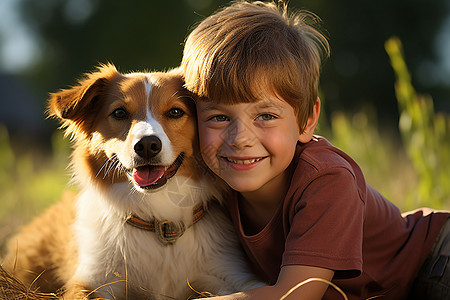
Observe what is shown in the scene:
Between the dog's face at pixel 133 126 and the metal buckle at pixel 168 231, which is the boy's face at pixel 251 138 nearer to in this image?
the dog's face at pixel 133 126

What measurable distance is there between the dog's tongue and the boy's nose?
1.39 feet

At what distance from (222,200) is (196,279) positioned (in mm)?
472

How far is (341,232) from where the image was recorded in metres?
2.17

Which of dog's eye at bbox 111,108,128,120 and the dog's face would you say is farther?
dog's eye at bbox 111,108,128,120

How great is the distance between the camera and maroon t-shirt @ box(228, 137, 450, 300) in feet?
7.09

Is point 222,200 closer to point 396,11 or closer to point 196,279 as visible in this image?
point 196,279

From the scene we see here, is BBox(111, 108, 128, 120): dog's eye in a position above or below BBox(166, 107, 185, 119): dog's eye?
below

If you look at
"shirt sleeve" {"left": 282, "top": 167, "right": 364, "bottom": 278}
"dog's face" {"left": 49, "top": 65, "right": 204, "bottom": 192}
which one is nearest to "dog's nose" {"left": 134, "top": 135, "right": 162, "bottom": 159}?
"dog's face" {"left": 49, "top": 65, "right": 204, "bottom": 192}

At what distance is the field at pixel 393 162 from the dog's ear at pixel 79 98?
0.49 meters

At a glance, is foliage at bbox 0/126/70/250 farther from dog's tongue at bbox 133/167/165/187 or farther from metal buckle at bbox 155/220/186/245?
dog's tongue at bbox 133/167/165/187

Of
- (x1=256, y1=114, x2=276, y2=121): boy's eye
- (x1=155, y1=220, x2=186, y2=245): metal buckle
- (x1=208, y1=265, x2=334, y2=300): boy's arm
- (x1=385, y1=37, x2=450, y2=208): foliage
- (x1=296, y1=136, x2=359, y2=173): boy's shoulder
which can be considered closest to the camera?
(x1=208, y1=265, x2=334, y2=300): boy's arm

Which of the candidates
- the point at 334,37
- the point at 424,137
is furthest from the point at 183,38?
the point at 424,137

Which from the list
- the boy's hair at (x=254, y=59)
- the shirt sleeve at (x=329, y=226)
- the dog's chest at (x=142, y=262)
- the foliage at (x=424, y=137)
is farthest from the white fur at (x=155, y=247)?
the foliage at (x=424, y=137)

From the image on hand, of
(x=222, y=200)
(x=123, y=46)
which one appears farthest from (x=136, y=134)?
(x=123, y=46)
